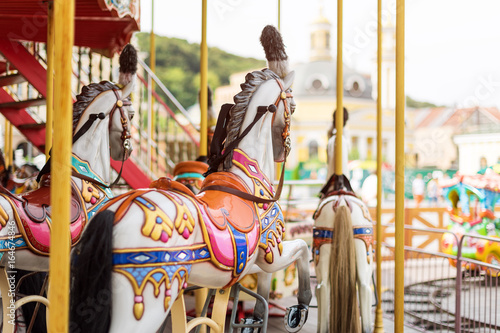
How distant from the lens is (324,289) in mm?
4031

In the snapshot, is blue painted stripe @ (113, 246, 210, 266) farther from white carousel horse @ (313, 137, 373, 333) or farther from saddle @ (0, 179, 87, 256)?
white carousel horse @ (313, 137, 373, 333)

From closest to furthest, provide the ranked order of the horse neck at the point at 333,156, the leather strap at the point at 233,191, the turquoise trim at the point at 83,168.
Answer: the leather strap at the point at 233,191
the turquoise trim at the point at 83,168
the horse neck at the point at 333,156

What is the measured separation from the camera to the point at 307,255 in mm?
2990

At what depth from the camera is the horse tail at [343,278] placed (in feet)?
12.6

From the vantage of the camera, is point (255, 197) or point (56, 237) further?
point (255, 197)

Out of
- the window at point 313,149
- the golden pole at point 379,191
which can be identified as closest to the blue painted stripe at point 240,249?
the golden pole at point 379,191

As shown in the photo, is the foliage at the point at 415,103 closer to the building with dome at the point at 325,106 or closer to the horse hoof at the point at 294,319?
the building with dome at the point at 325,106

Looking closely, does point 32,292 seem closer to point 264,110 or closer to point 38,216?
point 38,216

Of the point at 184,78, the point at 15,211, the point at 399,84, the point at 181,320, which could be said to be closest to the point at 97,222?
the point at 181,320

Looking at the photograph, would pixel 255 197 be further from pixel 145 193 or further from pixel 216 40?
pixel 216 40

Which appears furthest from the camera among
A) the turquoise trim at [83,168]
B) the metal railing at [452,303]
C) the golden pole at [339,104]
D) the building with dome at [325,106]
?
the building with dome at [325,106]

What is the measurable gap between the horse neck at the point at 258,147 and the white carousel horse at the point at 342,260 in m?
1.34

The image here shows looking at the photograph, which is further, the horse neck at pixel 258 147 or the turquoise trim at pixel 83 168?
the turquoise trim at pixel 83 168

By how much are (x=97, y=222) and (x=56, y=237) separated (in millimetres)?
280
